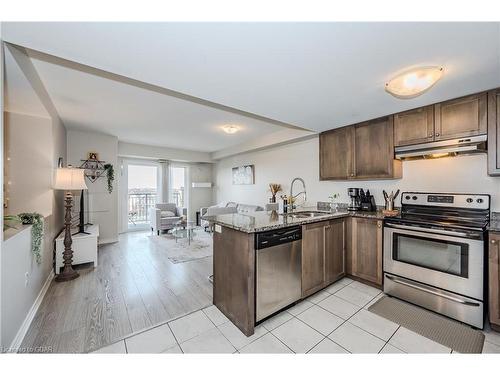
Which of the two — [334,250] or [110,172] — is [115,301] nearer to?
[334,250]

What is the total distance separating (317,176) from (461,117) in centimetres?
208

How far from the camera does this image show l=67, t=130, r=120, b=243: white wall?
429 cm

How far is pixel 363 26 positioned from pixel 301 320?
7.82 feet

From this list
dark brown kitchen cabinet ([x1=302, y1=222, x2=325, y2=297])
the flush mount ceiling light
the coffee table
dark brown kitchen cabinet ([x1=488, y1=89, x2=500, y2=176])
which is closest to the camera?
the flush mount ceiling light

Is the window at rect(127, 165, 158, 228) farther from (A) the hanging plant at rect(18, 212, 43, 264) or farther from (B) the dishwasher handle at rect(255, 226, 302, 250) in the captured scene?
(B) the dishwasher handle at rect(255, 226, 302, 250)

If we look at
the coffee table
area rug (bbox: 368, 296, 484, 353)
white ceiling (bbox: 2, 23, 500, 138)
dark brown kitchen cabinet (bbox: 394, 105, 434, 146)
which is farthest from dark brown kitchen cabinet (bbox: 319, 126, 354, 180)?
the coffee table

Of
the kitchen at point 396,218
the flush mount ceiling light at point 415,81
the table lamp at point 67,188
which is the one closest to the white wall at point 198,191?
the table lamp at point 67,188

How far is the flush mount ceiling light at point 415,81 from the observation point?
162 centimetres

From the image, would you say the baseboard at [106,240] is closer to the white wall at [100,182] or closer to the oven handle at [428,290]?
the white wall at [100,182]

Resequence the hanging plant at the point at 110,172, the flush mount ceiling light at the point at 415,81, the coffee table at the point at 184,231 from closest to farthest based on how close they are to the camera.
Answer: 1. the flush mount ceiling light at the point at 415,81
2. the hanging plant at the point at 110,172
3. the coffee table at the point at 184,231

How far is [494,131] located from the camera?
2014 millimetres

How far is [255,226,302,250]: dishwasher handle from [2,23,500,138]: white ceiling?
4.60 ft

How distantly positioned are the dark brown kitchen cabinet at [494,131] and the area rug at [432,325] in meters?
1.52

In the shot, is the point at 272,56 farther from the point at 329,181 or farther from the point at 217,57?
the point at 329,181
